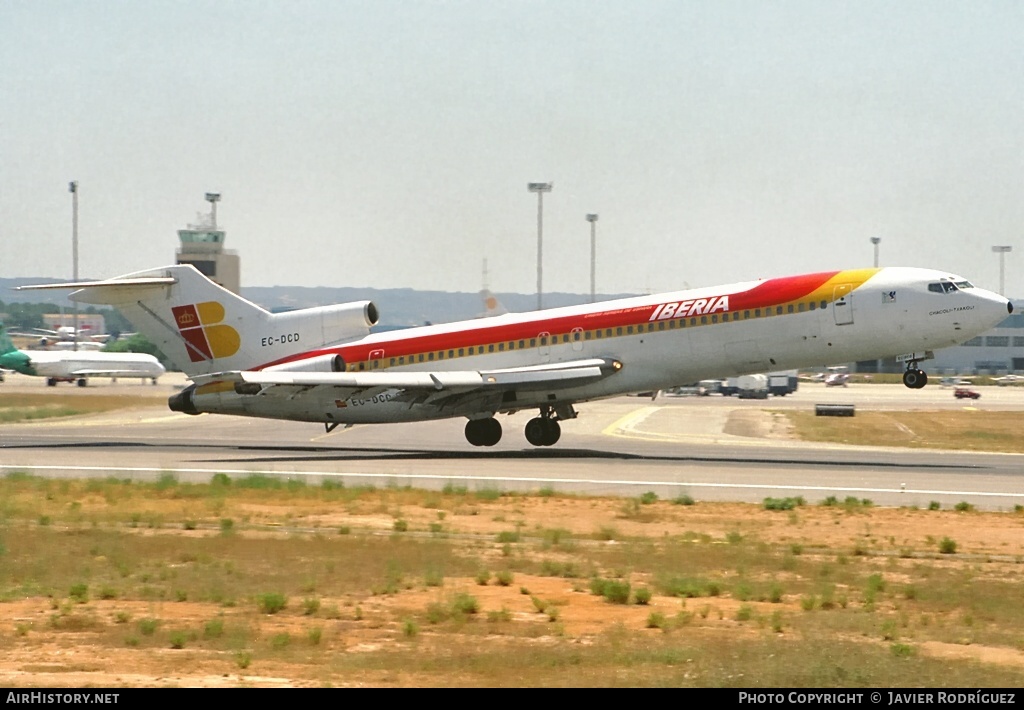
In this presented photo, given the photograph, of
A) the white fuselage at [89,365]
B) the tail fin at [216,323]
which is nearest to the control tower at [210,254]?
the white fuselage at [89,365]

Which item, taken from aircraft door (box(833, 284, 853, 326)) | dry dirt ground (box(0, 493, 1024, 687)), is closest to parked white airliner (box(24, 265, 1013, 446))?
aircraft door (box(833, 284, 853, 326))

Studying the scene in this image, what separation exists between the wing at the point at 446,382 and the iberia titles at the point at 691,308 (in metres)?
1.96

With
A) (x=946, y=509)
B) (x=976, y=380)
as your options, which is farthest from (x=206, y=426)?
(x=976, y=380)

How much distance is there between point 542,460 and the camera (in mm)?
35062

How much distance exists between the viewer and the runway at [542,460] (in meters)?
28.3

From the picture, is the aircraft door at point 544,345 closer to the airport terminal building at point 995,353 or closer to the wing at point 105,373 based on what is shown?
the wing at point 105,373

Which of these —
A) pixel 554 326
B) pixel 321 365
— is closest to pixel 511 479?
pixel 554 326

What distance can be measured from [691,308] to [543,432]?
22.8ft

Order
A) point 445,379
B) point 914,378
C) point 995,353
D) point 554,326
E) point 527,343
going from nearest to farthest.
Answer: point 914,378 < point 445,379 < point 554,326 < point 527,343 < point 995,353

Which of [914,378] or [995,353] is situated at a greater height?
[995,353]

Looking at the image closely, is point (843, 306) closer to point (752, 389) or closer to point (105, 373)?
point (752, 389)

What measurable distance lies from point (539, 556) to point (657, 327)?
→ 17.1 m

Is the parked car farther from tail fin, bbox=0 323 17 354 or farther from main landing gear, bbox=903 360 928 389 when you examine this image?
tail fin, bbox=0 323 17 354

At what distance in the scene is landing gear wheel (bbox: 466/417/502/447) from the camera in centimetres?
3875
